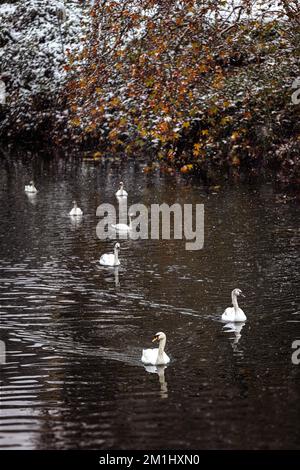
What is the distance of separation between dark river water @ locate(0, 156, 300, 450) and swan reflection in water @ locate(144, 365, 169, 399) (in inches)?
2.0

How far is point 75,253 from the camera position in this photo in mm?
28672

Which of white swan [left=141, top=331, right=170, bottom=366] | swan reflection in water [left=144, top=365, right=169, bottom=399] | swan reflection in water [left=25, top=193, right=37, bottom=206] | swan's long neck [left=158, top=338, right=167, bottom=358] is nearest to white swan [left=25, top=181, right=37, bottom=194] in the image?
swan reflection in water [left=25, top=193, right=37, bottom=206]

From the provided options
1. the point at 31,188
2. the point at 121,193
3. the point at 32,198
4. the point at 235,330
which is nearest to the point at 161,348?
the point at 235,330

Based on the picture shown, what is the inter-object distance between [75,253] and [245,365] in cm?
1198

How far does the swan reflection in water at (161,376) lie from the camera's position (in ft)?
53.0

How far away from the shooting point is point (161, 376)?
17406 millimetres

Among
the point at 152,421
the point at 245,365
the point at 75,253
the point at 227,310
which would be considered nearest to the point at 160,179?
the point at 75,253

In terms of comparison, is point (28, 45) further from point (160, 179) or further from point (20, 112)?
point (160, 179)

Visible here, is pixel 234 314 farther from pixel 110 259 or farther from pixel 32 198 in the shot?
pixel 32 198

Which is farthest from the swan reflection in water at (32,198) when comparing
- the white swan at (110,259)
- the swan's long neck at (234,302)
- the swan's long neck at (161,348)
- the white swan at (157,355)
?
the swan's long neck at (161,348)

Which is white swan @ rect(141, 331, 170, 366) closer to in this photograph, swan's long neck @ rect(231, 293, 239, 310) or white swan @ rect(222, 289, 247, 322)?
white swan @ rect(222, 289, 247, 322)

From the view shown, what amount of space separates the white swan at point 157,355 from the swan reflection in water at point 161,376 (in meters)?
0.10

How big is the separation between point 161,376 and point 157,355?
0.66 metres

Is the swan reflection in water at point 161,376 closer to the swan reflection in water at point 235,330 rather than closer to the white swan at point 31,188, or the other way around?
the swan reflection in water at point 235,330
